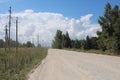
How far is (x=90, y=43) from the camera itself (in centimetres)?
9406

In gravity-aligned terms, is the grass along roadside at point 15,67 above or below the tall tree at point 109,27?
below

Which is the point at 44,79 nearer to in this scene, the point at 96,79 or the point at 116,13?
the point at 96,79

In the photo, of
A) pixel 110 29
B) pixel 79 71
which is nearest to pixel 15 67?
pixel 79 71

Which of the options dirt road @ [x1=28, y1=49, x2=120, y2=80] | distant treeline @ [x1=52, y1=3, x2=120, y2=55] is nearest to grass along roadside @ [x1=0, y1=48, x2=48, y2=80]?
dirt road @ [x1=28, y1=49, x2=120, y2=80]

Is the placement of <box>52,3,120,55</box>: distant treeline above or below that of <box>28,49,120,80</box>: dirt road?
above

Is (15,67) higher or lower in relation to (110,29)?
lower

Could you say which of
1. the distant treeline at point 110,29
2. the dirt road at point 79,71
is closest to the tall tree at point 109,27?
the distant treeline at point 110,29

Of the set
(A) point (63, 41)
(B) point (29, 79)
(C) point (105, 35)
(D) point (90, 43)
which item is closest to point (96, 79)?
(B) point (29, 79)

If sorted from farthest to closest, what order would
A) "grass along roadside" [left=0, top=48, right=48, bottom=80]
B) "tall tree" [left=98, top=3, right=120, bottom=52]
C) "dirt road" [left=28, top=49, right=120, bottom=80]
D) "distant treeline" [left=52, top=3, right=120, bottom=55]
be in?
1. "tall tree" [left=98, top=3, right=120, bottom=52]
2. "distant treeline" [left=52, top=3, right=120, bottom=55]
3. "grass along roadside" [left=0, top=48, right=48, bottom=80]
4. "dirt road" [left=28, top=49, right=120, bottom=80]

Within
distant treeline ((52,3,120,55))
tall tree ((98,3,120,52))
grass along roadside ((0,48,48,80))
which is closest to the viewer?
grass along roadside ((0,48,48,80))

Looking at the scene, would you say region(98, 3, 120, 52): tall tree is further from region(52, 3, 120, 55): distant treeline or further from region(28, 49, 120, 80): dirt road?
region(28, 49, 120, 80): dirt road

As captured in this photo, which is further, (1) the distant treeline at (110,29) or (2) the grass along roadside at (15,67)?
(1) the distant treeline at (110,29)

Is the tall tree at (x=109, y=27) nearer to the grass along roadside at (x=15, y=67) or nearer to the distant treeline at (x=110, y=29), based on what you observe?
the distant treeline at (x=110, y=29)

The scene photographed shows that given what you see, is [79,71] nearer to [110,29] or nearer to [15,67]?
[15,67]
